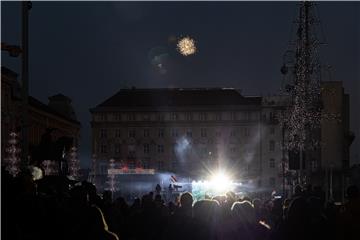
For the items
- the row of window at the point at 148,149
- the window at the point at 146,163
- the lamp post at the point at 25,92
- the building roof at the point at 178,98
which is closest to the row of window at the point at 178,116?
the building roof at the point at 178,98

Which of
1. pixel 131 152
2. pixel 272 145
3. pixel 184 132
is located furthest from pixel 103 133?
pixel 272 145

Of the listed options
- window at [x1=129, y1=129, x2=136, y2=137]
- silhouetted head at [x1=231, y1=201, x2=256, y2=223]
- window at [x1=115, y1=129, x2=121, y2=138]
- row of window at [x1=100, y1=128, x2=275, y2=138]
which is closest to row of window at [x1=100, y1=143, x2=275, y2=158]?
window at [x1=115, y1=129, x2=121, y2=138]

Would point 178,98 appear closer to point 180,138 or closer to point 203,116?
point 203,116

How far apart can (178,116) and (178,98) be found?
3379mm

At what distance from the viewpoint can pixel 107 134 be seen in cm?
13075

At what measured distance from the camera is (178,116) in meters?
130

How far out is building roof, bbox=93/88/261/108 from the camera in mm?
129750

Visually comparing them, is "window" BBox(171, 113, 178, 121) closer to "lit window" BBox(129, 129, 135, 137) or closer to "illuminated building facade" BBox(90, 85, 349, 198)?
"illuminated building facade" BBox(90, 85, 349, 198)

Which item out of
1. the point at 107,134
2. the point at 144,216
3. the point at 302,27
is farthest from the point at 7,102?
the point at 144,216

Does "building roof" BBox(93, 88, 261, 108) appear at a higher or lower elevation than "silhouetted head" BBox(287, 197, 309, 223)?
higher

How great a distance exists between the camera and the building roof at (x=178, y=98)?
130m

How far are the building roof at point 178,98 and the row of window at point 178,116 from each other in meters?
1.51

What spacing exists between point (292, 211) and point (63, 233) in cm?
234

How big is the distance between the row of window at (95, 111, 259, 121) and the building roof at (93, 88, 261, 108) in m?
1.51
